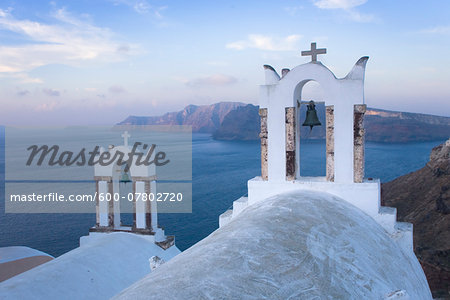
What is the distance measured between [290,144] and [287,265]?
3.16 m

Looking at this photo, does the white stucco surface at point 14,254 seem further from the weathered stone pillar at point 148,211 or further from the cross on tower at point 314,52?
the cross on tower at point 314,52

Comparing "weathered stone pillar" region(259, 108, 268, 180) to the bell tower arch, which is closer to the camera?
the bell tower arch

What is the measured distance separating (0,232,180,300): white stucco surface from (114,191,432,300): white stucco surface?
109 inches

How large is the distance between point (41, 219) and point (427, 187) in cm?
2525

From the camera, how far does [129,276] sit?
633 centimetres

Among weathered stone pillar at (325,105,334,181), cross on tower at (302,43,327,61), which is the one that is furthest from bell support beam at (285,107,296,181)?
cross on tower at (302,43,327,61)

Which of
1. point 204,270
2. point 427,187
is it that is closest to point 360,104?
point 204,270

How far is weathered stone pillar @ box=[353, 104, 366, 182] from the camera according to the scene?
5055mm

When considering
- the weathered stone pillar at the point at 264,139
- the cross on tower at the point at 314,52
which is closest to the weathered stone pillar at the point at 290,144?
the weathered stone pillar at the point at 264,139

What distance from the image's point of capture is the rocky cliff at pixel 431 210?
1622 centimetres

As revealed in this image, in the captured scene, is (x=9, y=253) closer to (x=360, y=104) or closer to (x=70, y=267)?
(x=70, y=267)

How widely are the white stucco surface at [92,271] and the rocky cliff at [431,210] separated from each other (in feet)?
42.2

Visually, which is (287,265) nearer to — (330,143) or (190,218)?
(330,143)

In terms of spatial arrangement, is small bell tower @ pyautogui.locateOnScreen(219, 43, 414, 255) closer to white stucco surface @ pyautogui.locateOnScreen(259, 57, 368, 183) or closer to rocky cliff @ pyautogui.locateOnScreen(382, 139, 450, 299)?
white stucco surface @ pyautogui.locateOnScreen(259, 57, 368, 183)
